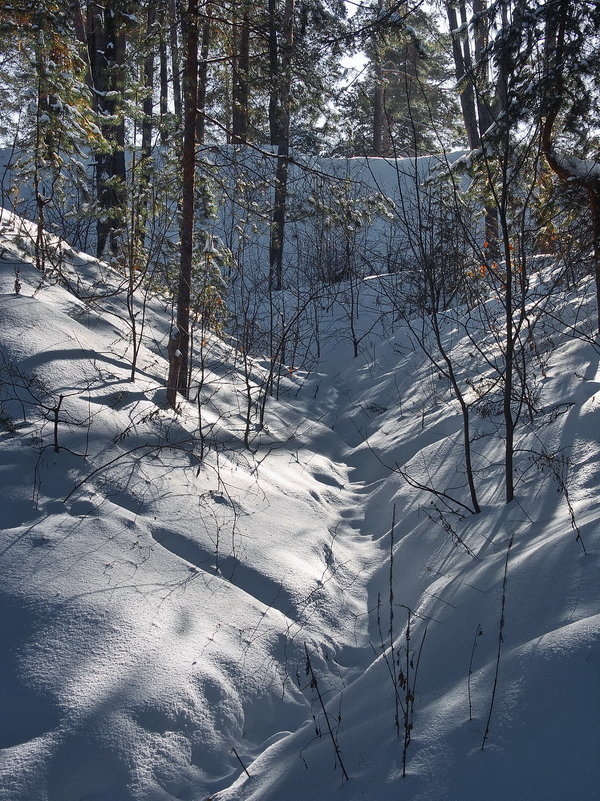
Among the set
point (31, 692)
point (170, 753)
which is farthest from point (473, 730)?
point (31, 692)

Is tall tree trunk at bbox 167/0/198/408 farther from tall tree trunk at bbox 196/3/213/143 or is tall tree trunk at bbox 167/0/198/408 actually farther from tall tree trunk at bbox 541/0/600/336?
tall tree trunk at bbox 541/0/600/336

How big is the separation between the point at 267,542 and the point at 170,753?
1.83m

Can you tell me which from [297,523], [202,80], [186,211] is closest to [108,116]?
[202,80]

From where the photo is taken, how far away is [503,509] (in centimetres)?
402

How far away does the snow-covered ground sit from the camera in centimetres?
214

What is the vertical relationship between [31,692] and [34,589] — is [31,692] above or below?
below

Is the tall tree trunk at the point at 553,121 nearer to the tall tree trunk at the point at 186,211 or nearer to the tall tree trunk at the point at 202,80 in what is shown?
the tall tree trunk at the point at 202,80

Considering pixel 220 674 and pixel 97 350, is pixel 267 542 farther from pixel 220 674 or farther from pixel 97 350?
pixel 97 350

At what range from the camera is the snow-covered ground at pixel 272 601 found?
2.14m

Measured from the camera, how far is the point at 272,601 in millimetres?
3691

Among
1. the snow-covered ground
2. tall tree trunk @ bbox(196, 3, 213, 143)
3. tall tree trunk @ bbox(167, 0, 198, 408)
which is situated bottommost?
the snow-covered ground

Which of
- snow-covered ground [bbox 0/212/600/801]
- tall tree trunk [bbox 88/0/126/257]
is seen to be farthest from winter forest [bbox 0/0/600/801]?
tall tree trunk [bbox 88/0/126/257]

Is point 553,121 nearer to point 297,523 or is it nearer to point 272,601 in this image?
point 297,523

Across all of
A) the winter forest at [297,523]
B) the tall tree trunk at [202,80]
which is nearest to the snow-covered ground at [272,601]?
the winter forest at [297,523]
